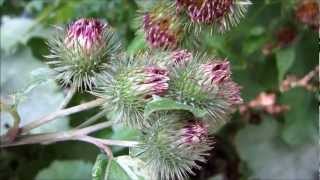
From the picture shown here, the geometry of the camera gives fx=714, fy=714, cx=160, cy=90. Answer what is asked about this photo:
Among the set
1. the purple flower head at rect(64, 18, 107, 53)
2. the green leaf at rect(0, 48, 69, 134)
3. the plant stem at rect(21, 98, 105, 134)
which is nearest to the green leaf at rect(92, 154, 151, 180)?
the plant stem at rect(21, 98, 105, 134)

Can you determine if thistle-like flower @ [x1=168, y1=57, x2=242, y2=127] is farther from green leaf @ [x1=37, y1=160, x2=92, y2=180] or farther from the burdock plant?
green leaf @ [x1=37, y1=160, x2=92, y2=180]

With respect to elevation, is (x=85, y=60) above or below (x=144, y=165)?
above

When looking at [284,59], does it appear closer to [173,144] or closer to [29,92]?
[29,92]

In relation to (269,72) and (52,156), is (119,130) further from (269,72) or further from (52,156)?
(269,72)

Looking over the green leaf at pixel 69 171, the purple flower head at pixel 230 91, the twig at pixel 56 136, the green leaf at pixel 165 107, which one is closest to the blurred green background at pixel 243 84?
the green leaf at pixel 69 171

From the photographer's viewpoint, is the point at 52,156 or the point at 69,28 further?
the point at 52,156

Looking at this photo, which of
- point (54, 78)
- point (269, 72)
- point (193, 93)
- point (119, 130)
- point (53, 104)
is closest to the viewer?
point (193, 93)

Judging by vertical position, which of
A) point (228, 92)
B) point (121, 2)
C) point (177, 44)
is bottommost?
point (228, 92)

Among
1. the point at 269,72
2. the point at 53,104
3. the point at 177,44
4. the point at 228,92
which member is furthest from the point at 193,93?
the point at 269,72
